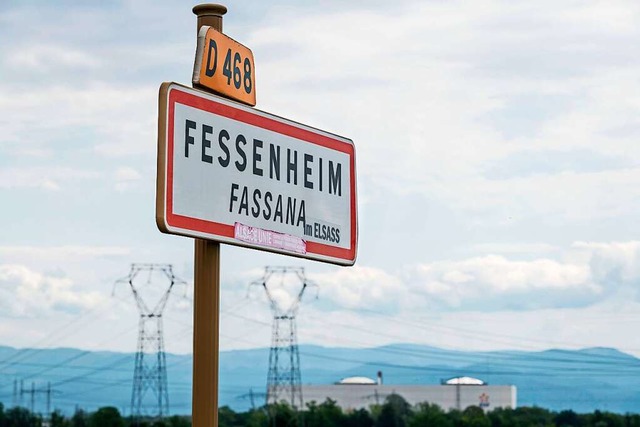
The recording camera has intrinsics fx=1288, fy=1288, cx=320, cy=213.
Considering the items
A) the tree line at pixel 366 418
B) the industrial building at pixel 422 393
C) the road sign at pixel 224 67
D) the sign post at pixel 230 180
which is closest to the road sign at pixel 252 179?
the sign post at pixel 230 180

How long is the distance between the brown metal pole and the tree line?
84096mm

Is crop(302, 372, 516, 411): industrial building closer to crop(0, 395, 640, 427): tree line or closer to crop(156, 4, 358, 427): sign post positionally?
crop(0, 395, 640, 427): tree line

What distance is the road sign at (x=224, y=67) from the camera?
4367 millimetres

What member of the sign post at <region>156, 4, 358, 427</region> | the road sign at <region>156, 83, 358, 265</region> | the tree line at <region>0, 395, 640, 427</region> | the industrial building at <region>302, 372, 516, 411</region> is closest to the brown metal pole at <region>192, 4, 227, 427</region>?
the sign post at <region>156, 4, 358, 427</region>

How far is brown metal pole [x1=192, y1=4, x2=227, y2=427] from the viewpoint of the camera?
14.5ft

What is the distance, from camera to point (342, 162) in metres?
4.93

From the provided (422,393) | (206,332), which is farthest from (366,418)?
(206,332)

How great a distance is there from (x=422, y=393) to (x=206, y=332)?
4303 inches

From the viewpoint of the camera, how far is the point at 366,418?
94.6m

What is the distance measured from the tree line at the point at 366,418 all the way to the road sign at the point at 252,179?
83836 millimetres

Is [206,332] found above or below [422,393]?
below

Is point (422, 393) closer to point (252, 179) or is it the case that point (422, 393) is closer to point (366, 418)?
point (366, 418)

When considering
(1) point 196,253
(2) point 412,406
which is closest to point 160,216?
(1) point 196,253

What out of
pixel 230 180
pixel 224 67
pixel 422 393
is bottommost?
pixel 230 180
